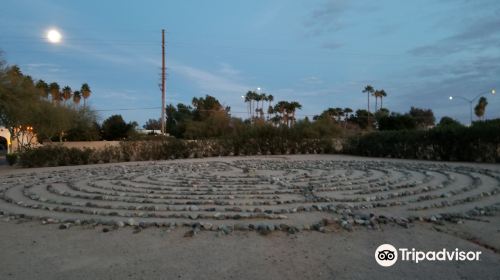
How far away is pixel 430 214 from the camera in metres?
6.84

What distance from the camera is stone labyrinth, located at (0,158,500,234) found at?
6.49 meters

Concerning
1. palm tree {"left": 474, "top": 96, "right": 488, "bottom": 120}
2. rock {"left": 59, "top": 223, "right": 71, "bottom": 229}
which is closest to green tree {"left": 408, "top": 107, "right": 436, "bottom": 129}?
palm tree {"left": 474, "top": 96, "right": 488, "bottom": 120}

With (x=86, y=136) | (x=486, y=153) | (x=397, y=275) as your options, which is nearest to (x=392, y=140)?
(x=486, y=153)

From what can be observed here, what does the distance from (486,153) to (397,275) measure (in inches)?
642

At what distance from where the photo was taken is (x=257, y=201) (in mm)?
8148

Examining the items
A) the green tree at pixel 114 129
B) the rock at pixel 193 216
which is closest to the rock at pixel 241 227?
the rock at pixel 193 216

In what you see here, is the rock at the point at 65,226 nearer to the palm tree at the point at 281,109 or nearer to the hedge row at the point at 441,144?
the hedge row at the point at 441,144

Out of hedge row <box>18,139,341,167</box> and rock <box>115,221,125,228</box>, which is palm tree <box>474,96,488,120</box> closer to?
hedge row <box>18,139,341,167</box>

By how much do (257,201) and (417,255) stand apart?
3783mm

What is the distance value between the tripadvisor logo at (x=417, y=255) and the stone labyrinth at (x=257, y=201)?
43.9 inches

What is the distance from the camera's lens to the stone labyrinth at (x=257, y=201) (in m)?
6.49

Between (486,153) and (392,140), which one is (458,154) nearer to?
(486,153)

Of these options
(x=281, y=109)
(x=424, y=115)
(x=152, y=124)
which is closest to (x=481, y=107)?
(x=424, y=115)

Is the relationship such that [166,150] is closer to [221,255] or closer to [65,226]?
[65,226]
